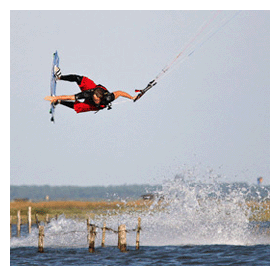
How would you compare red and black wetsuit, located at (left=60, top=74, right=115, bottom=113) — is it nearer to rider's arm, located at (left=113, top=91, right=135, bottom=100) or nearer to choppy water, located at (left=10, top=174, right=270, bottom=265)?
rider's arm, located at (left=113, top=91, right=135, bottom=100)

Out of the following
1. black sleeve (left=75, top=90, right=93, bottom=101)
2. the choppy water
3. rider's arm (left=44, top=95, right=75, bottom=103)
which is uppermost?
black sleeve (left=75, top=90, right=93, bottom=101)

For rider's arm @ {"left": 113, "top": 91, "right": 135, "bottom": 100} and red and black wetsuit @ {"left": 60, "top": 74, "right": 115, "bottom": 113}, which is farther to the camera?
rider's arm @ {"left": 113, "top": 91, "right": 135, "bottom": 100}

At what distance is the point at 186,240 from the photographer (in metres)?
25.7

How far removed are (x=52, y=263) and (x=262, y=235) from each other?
998cm

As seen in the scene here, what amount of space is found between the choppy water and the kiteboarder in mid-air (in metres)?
11.4

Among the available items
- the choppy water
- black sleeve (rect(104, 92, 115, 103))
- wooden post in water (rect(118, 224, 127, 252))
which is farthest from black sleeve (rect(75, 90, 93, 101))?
wooden post in water (rect(118, 224, 127, 252))

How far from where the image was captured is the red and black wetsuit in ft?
32.3

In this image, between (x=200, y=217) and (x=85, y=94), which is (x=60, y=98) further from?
(x=200, y=217)

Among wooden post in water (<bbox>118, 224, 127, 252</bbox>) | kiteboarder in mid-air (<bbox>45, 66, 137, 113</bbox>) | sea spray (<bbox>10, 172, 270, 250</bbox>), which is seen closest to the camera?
kiteboarder in mid-air (<bbox>45, 66, 137, 113</bbox>)

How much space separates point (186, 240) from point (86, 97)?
17003 millimetres
